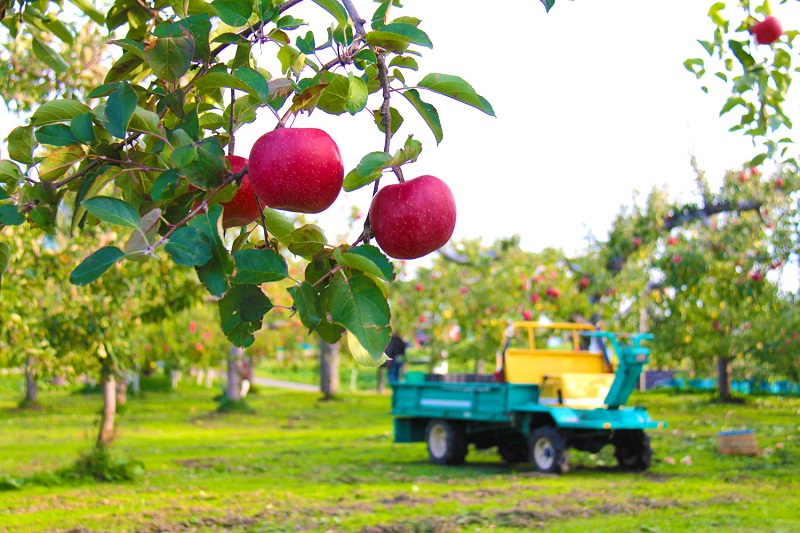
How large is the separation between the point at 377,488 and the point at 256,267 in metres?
6.76

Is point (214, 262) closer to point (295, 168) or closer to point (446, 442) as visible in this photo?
point (295, 168)

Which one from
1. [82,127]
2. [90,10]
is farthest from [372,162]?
[90,10]

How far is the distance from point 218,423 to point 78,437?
142 inches

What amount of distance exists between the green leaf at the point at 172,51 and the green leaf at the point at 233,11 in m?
0.07

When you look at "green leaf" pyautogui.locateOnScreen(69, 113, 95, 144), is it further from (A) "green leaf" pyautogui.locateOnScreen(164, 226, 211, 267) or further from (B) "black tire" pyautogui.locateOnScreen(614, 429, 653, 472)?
(B) "black tire" pyautogui.locateOnScreen(614, 429, 653, 472)

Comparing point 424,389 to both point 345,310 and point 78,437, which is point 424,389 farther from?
point 345,310

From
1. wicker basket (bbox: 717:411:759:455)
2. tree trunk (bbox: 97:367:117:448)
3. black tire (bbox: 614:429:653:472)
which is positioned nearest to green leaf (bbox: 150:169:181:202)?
black tire (bbox: 614:429:653:472)

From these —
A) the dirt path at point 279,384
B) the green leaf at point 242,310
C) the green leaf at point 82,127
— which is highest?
the green leaf at point 82,127

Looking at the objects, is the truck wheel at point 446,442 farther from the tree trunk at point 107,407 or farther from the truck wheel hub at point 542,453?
the tree trunk at point 107,407

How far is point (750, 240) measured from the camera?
13672 mm

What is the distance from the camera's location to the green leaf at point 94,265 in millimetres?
1063

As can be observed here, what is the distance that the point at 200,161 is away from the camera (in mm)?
1220

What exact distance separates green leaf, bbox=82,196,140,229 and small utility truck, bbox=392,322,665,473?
7.66m

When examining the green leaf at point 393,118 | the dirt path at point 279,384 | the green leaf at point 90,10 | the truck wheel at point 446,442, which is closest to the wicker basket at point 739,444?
the truck wheel at point 446,442
